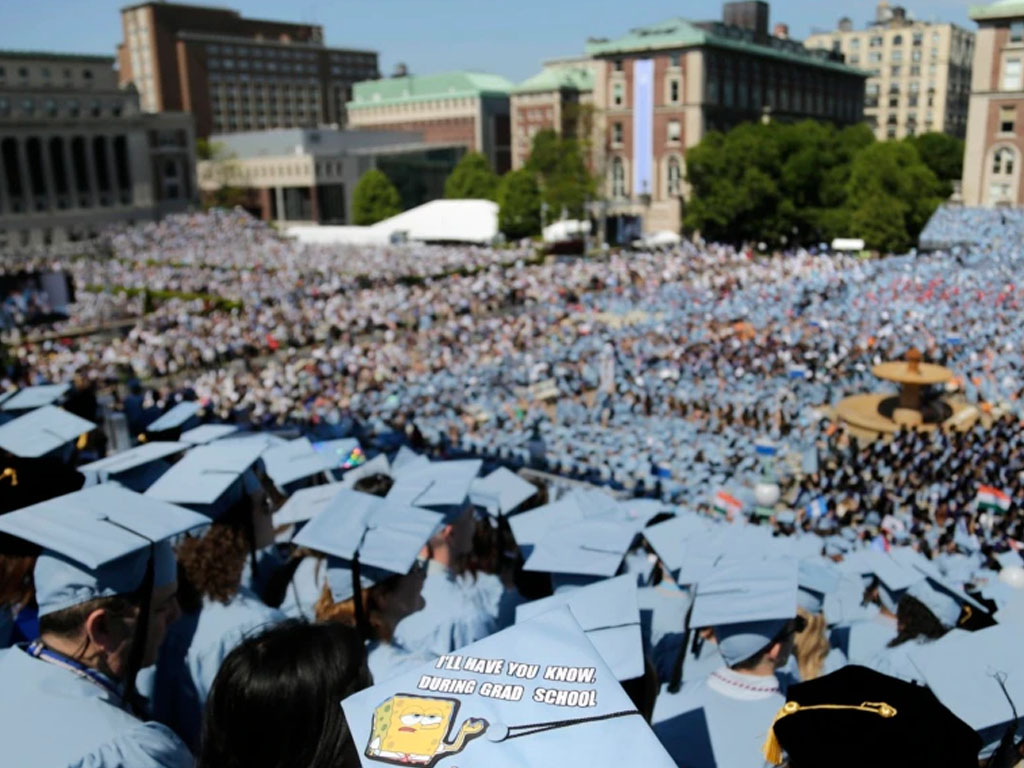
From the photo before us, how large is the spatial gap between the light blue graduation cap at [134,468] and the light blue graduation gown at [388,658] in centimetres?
272

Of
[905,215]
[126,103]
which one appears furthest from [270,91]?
[905,215]

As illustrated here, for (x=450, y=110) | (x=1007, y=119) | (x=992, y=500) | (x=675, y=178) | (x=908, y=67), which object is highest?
(x=908, y=67)

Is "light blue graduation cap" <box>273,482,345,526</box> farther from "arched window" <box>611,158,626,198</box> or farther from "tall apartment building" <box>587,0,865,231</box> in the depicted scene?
"arched window" <box>611,158,626,198</box>

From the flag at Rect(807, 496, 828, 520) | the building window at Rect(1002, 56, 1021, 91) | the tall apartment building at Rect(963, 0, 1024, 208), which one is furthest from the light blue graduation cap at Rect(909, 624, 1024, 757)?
the building window at Rect(1002, 56, 1021, 91)

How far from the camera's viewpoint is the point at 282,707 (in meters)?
2.14

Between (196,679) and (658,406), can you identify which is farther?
(658,406)

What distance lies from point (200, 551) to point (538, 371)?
47.1 ft

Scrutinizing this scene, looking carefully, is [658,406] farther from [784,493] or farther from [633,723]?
[633,723]

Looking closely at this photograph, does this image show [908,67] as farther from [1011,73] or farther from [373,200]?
[373,200]

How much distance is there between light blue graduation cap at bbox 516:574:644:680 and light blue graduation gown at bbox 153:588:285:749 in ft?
4.05

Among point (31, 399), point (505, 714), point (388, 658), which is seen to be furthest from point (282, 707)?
point (31, 399)

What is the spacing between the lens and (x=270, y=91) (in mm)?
88188

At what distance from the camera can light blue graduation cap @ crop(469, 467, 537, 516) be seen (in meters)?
6.70

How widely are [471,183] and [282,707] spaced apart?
54.3m
